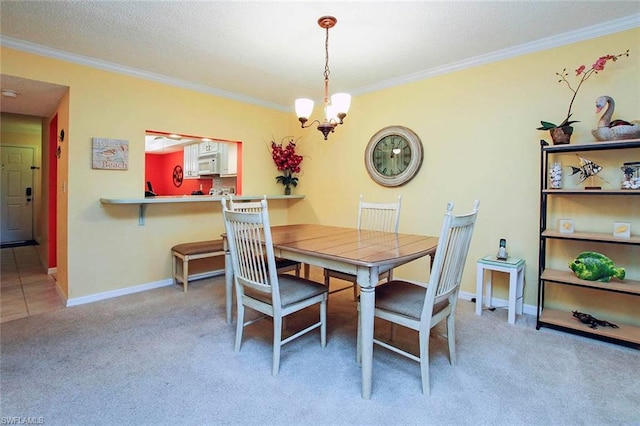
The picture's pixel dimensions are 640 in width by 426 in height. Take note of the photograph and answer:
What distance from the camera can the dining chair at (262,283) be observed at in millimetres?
1913

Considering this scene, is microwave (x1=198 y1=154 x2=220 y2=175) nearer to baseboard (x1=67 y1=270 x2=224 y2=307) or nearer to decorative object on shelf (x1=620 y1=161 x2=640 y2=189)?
baseboard (x1=67 y1=270 x2=224 y2=307)

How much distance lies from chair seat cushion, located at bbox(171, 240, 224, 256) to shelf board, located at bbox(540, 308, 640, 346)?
317cm

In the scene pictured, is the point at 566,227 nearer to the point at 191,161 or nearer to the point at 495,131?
the point at 495,131

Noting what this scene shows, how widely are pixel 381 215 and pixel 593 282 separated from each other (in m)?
1.69

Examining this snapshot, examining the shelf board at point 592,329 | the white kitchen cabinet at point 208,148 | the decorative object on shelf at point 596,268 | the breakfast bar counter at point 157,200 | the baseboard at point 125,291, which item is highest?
the white kitchen cabinet at point 208,148

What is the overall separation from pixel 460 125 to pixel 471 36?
858 millimetres

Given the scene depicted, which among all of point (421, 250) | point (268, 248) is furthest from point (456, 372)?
point (268, 248)

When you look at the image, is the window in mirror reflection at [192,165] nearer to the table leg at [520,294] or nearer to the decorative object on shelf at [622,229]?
the table leg at [520,294]

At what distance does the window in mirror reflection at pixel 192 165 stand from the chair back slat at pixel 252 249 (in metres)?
2.21

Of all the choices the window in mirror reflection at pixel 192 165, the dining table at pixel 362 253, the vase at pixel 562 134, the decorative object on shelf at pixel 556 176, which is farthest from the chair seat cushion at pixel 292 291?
the window in mirror reflection at pixel 192 165

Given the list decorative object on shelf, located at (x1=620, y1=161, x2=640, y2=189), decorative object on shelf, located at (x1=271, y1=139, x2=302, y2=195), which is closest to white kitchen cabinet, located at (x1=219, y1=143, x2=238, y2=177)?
decorative object on shelf, located at (x1=271, y1=139, x2=302, y2=195)

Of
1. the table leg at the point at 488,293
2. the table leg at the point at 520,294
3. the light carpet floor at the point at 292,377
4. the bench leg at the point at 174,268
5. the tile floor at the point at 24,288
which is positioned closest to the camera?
the light carpet floor at the point at 292,377

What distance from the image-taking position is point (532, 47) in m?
2.78

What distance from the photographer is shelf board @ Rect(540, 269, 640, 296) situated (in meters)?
2.22
